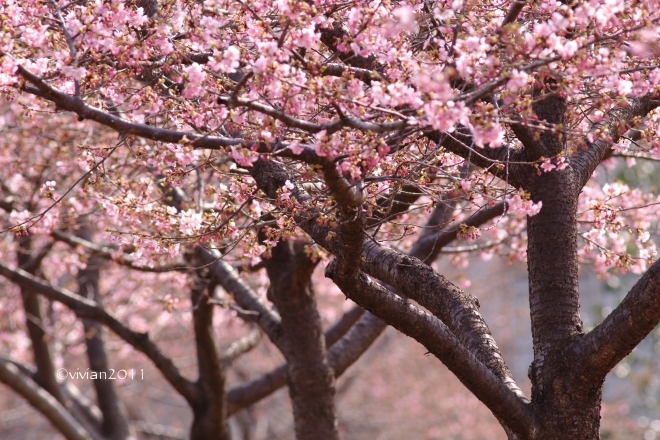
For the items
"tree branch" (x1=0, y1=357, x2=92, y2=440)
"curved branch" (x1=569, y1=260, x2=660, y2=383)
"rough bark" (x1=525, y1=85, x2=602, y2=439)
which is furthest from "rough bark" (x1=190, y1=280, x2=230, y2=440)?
"curved branch" (x1=569, y1=260, x2=660, y2=383)

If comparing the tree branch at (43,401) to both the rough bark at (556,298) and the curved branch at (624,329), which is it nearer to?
the rough bark at (556,298)


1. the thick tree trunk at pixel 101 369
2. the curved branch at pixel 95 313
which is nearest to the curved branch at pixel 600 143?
the curved branch at pixel 95 313

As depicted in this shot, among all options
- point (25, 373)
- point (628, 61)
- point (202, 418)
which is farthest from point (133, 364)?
point (628, 61)

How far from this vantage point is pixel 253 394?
7574 mm

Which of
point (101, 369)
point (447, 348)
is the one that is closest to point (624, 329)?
point (447, 348)

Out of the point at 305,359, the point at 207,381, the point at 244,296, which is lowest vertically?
the point at 305,359

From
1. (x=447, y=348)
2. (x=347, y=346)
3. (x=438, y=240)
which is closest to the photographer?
(x=447, y=348)

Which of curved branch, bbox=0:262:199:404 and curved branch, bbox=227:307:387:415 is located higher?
curved branch, bbox=0:262:199:404

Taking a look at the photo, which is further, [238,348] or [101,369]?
[101,369]

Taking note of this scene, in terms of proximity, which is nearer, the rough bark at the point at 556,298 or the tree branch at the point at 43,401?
the rough bark at the point at 556,298

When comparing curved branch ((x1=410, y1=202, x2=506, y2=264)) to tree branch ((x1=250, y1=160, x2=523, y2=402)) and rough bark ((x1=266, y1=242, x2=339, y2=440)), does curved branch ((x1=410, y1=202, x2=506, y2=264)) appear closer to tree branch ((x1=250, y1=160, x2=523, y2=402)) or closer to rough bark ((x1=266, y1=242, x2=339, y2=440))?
rough bark ((x1=266, y1=242, x2=339, y2=440))

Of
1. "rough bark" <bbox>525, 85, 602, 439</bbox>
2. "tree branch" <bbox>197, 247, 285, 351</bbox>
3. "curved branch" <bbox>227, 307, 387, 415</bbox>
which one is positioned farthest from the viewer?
"curved branch" <bbox>227, 307, 387, 415</bbox>

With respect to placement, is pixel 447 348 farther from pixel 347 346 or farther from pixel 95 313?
pixel 95 313

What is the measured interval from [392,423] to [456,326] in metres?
12.0
